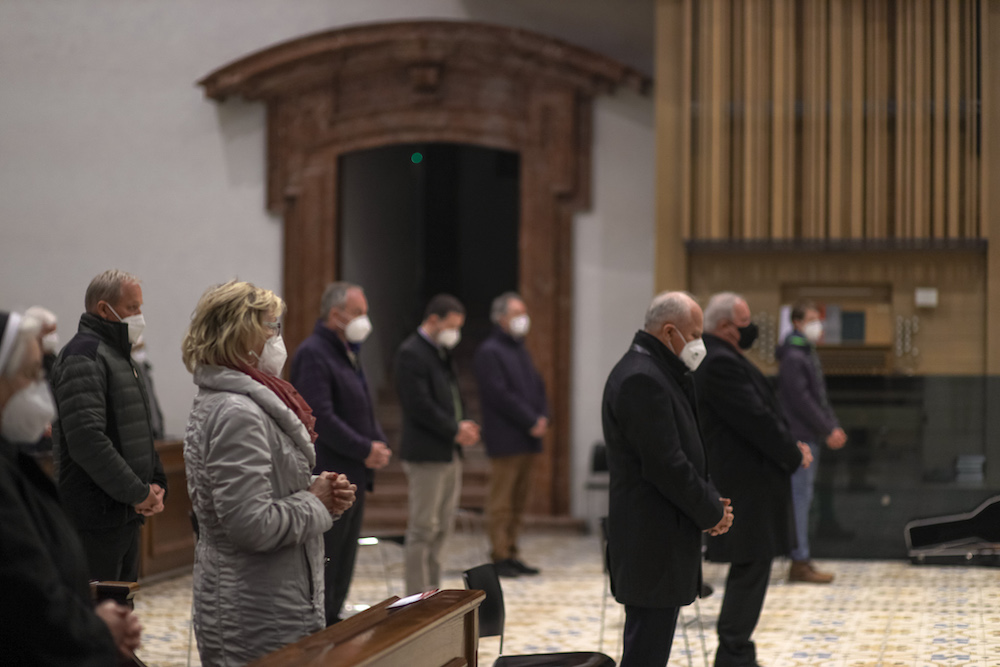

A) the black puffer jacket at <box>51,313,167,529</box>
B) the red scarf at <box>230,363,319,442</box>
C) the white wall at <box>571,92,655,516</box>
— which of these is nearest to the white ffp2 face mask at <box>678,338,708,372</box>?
the red scarf at <box>230,363,319,442</box>

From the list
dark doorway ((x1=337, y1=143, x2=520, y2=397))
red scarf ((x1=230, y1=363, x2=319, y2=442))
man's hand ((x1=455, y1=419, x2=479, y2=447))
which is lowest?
man's hand ((x1=455, y1=419, x2=479, y2=447))

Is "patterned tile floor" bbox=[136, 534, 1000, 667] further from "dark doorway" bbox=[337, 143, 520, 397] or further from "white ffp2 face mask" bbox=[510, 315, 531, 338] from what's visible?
"dark doorway" bbox=[337, 143, 520, 397]

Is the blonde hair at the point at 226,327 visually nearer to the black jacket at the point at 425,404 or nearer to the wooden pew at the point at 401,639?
the wooden pew at the point at 401,639

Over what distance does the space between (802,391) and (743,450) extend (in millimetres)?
2488

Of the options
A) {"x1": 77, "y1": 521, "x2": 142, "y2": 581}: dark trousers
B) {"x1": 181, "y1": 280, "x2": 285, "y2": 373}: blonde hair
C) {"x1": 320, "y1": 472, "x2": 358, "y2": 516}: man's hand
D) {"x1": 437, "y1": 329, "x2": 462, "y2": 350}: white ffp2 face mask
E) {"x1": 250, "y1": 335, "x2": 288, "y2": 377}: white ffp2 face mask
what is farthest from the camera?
{"x1": 437, "y1": 329, "x2": 462, "y2": 350}: white ffp2 face mask

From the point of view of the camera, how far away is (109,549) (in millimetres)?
3775

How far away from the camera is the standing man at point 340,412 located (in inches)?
195

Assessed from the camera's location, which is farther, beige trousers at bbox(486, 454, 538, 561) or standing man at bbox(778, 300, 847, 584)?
beige trousers at bbox(486, 454, 538, 561)

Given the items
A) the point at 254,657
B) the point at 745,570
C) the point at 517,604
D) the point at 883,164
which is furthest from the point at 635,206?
the point at 254,657

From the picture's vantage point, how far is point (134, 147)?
379 inches

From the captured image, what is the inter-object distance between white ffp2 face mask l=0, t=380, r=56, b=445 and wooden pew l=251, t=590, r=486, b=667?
Result: 0.71 m

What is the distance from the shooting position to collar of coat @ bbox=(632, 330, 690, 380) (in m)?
3.68

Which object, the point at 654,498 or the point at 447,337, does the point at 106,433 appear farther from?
the point at 447,337

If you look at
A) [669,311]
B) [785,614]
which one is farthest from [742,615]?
[785,614]
